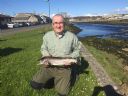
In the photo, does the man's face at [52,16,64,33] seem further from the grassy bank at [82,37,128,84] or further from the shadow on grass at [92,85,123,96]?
the grassy bank at [82,37,128,84]

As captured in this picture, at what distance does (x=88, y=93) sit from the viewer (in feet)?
32.5

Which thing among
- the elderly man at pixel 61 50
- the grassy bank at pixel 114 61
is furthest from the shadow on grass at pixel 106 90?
the elderly man at pixel 61 50

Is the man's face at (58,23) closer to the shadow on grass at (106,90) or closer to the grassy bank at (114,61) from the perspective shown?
the shadow on grass at (106,90)

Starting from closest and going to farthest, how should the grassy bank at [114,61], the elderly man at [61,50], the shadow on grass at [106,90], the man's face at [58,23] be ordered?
the man's face at [58,23] < the elderly man at [61,50] < the shadow on grass at [106,90] < the grassy bank at [114,61]

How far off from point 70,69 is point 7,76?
456cm

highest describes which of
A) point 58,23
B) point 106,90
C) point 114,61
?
point 58,23

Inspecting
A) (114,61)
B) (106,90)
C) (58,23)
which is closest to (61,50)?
(58,23)

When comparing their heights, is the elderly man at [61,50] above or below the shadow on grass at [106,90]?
above

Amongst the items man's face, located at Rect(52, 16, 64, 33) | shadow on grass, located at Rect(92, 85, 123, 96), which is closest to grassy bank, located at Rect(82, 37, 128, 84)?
shadow on grass, located at Rect(92, 85, 123, 96)

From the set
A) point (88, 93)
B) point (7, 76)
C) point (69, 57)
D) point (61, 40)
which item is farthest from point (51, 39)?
point (7, 76)

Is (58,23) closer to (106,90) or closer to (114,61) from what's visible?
(106,90)

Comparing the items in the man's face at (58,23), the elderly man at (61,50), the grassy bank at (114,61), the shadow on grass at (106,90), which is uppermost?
the man's face at (58,23)

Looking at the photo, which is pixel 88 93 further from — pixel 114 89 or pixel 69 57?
pixel 69 57

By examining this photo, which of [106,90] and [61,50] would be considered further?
[106,90]
